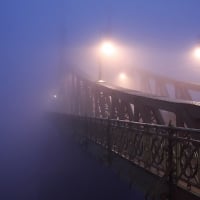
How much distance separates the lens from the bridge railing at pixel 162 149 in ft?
18.7

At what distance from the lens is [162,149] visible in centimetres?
657

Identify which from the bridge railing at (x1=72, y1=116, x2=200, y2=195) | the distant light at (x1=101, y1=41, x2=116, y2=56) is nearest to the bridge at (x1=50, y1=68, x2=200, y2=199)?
the bridge railing at (x1=72, y1=116, x2=200, y2=195)

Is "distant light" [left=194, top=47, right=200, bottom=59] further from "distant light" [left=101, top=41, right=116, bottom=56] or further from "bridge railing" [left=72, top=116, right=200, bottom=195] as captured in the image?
"bridge railing" [left=72, top=116, right=200, bottom=195]

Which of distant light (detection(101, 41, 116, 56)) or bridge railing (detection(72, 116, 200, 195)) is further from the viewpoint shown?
distant light (detection(101, 41, 116, 56))

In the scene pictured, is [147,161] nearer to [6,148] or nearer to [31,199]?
[31,199]

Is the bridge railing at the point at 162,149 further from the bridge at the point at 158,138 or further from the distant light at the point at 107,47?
the distant light at the point at 107,47

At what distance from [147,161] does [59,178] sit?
16747 mm

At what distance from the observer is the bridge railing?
18.7ft

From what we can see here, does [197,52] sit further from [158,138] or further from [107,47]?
[158,138]

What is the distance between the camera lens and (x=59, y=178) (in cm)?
2319

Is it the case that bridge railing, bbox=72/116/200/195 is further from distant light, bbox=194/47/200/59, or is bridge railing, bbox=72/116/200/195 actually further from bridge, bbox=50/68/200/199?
distant light, bbox=194/47/200/59

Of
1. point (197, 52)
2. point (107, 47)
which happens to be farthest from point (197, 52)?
point (107, 47)

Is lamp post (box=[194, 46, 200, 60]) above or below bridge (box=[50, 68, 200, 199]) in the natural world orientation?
above

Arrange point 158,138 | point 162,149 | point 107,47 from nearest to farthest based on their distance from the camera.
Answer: point 162,149, point 158,138, point 107,47
